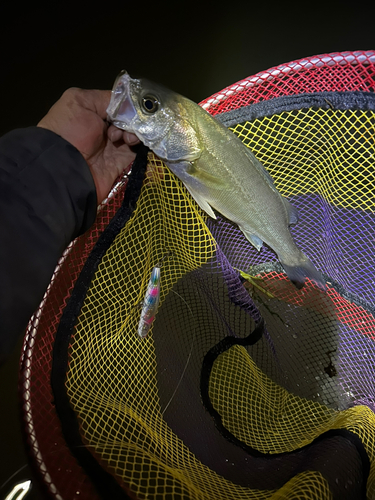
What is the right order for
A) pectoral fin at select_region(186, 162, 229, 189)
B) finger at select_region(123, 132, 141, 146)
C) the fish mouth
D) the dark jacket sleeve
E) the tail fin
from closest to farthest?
1. the dark jacket sleeve
2. the fish mouth
3. pectoral fin at select_region(186, 162, 229, 189)
4. finger at select_region(123, 132, 141, 146)
5. the tail fin

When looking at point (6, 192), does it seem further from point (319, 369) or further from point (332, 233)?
point (319, 369)

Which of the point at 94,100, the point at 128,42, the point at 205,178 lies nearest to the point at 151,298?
the point at 205,178

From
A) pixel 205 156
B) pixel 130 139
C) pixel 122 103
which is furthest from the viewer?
pixel 130 139

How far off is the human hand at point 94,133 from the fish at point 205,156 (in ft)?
0.76

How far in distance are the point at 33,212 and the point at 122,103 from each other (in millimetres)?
595

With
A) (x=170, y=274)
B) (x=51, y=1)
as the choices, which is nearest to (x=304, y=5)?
(x=51, y=1)

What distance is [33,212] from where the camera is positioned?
1317mm

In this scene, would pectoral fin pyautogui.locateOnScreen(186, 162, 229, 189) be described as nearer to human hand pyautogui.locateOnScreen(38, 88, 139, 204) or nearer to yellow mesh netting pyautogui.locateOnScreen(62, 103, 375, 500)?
yellow mesh netting pyautogui.locateOnScreen(62, 103, 375, 500)

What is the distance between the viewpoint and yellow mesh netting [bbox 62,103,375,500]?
1.50m

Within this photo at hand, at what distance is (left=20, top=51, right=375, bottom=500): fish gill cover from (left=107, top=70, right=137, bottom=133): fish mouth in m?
0.22

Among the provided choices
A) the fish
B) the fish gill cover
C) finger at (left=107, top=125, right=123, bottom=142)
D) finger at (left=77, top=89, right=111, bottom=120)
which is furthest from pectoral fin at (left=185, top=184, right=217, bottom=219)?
finger at (left=77, top=89, right=111, bottom=120)

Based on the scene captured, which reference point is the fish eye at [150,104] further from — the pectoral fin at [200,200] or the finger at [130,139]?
the pectoral fin at [200,200]

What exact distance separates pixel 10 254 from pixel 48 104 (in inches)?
93.1

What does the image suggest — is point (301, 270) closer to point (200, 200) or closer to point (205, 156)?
point (200, 200)
